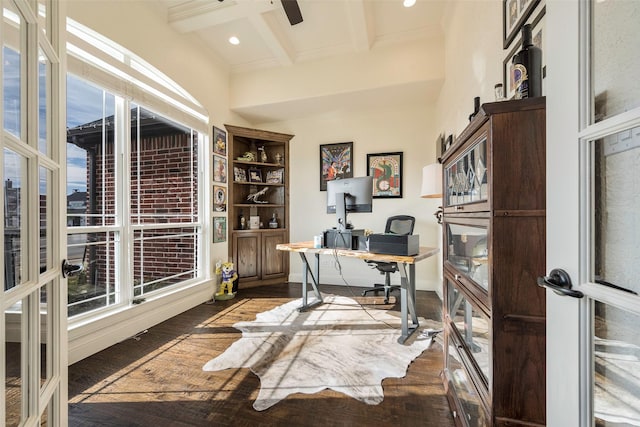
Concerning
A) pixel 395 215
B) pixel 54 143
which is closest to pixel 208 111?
pixel 54 143

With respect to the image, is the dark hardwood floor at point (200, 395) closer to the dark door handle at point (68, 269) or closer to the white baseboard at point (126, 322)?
the white baseboard at point (126, 322)

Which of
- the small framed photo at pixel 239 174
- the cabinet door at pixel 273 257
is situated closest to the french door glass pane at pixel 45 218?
the small framed photo at pixel 239 174

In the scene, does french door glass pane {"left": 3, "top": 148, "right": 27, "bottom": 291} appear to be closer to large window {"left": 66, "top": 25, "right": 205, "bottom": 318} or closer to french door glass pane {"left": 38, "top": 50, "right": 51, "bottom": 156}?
french door glass pane {"left": 38, "top": 50, "right": 51, "bottom": 156}

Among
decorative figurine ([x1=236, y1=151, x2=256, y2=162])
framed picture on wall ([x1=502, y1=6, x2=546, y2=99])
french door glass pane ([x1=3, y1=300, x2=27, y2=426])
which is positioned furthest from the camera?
decorative figurine ([x1=236, y1=151, x2=256, y2=162])

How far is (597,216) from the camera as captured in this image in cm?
57

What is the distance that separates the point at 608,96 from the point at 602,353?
22.2 inches

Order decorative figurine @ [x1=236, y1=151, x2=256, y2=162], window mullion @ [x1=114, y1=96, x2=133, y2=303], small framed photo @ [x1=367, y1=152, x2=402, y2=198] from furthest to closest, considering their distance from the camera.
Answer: decorative figurine @ [x1=236, y1=151, x2=256, y2=162] < small framed photo @ [x1=367, y1=152, x2=402, y2=198] < window mullion @ [x1=114, y1=96, x2=133, y2=303]

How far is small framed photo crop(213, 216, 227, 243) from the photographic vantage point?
11.4 ft

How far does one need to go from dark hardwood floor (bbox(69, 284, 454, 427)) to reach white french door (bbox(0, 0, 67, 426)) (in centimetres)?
62

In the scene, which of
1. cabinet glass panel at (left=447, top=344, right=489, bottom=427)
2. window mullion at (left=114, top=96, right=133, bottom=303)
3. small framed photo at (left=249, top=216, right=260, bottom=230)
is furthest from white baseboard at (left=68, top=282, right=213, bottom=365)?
cabinet glass panel at (left=447, top=344, right=489, bottom=427)

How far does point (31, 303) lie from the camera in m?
0.78

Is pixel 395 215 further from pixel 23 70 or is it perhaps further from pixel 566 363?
pixel 23 70

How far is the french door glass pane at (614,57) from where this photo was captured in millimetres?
526

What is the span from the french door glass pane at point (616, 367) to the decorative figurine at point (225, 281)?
3.44 metres
